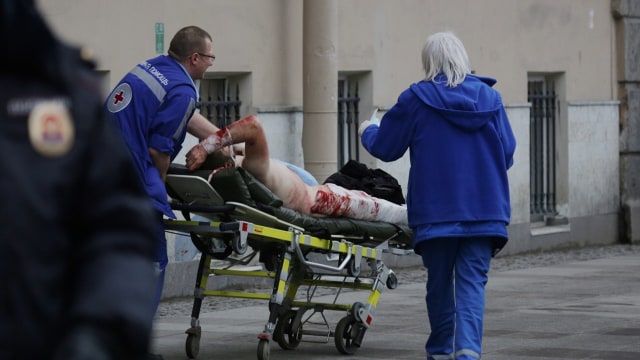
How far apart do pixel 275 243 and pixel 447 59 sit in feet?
5.65

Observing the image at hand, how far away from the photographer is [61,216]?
2270mm

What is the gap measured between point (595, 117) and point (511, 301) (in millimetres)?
6723

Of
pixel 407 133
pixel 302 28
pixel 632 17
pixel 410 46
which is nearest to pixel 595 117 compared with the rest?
pixel 632 17

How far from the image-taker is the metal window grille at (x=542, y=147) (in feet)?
57.8

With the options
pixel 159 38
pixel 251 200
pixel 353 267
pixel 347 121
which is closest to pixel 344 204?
pixel 353 267

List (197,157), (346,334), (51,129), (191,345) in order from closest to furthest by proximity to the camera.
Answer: (51,129), (197,157), (191,345), (346,334)

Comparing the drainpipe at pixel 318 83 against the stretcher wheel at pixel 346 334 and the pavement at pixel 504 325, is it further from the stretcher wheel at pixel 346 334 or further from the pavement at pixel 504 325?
the stretcher wheel at pixel 346 334

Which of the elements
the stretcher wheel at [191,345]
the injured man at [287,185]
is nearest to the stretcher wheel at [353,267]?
the injured man at [287,185]

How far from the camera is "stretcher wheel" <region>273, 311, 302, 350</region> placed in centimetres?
884

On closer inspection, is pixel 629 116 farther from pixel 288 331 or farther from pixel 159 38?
pixel 288 331

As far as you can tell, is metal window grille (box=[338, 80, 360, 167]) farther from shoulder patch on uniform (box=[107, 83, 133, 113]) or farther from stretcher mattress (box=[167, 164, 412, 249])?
shoulder patch on uniform (box=[107, 83, 133, 113])

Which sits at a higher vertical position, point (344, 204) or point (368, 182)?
point (368, 182)

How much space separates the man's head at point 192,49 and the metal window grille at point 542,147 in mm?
10079

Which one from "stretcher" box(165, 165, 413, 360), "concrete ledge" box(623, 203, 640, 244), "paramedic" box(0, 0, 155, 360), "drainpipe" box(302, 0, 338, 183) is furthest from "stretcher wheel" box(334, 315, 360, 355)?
"concrete ledge" box(623, 203, 640, 244)
